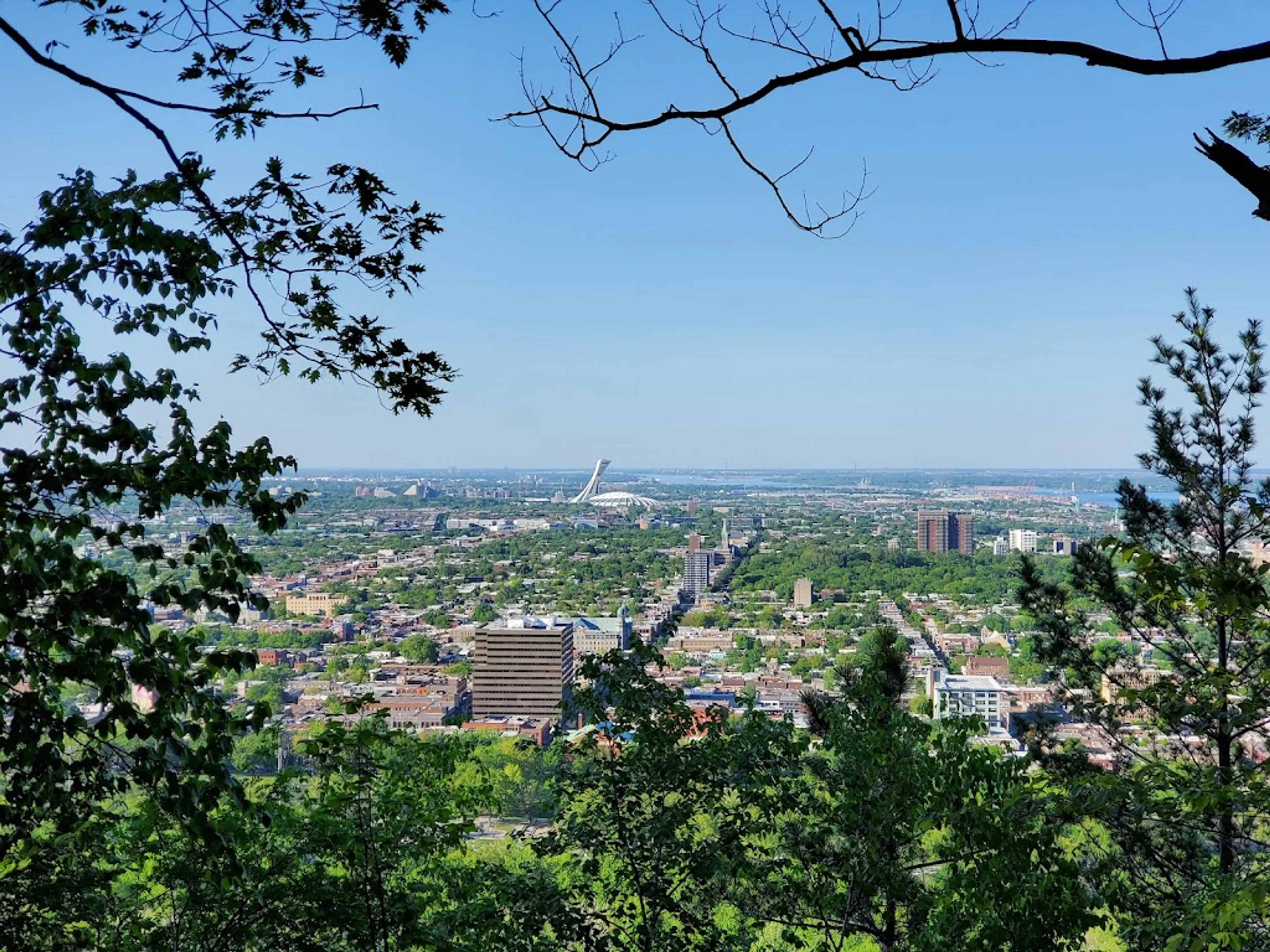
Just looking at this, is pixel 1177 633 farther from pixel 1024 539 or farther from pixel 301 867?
pixel 1024 539

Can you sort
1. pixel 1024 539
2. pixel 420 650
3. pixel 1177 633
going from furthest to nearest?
pixel 1024 539 < pixel 420 650 < pixel 1177 633

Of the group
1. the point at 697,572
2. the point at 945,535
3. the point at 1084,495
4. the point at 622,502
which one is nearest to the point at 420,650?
the point at 697,572

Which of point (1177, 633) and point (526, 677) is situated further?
point (526, 677)

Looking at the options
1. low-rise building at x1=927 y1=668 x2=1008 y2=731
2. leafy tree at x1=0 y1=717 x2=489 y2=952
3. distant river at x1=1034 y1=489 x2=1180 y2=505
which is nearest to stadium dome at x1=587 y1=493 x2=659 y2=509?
distant river at x1=1034 y1=489 x2=1180 y2=505

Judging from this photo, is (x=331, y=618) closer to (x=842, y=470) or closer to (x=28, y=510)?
(x=28, y=510)

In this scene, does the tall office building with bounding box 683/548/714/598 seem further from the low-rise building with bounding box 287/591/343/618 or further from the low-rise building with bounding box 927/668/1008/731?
the low-rise building with bounding box 927/668/1008/731

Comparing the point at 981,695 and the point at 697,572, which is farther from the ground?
the point at 981,695

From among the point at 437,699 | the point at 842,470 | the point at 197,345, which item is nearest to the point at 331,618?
the point at 437,699
